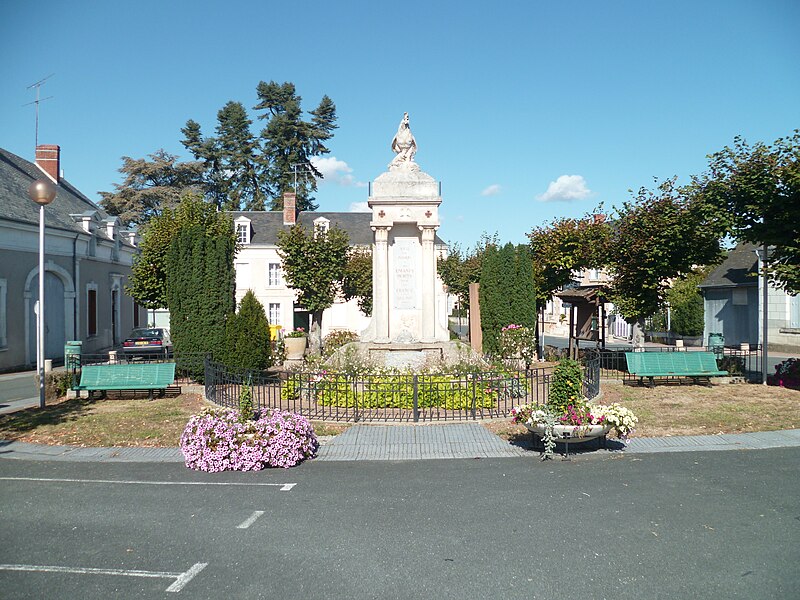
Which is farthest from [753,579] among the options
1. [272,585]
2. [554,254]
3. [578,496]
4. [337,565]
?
[554,254]

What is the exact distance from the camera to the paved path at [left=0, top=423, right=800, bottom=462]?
999 centimetres

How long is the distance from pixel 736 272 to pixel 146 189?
48.2 meters

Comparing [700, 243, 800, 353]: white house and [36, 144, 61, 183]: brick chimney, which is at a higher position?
[36, 144, 61, 183]: brick chimney

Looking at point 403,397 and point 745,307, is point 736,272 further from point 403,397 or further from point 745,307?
point 403,397

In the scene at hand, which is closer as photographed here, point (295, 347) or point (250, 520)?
point (250, 520)

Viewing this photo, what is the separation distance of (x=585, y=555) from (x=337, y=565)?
2457 millimetres

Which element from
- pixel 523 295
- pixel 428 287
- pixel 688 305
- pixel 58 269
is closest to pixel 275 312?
pixel 58 269

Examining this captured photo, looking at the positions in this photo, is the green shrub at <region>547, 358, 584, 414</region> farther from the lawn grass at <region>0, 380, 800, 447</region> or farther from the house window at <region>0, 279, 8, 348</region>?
the house window at <region>0, 279, 8, 348</region>

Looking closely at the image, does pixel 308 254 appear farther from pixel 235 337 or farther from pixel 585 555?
pixel 585 555

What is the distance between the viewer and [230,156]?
5978 centimetres

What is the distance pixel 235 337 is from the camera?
1689cm

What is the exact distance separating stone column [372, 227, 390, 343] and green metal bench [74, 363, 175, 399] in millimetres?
5677

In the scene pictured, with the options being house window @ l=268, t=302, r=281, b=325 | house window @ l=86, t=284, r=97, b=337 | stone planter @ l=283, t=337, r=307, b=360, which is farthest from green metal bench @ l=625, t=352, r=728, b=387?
house window @ l=268, t=302, r=281, b=325

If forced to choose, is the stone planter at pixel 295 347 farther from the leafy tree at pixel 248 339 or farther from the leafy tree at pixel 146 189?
the leafy tree at pixel 146 189
